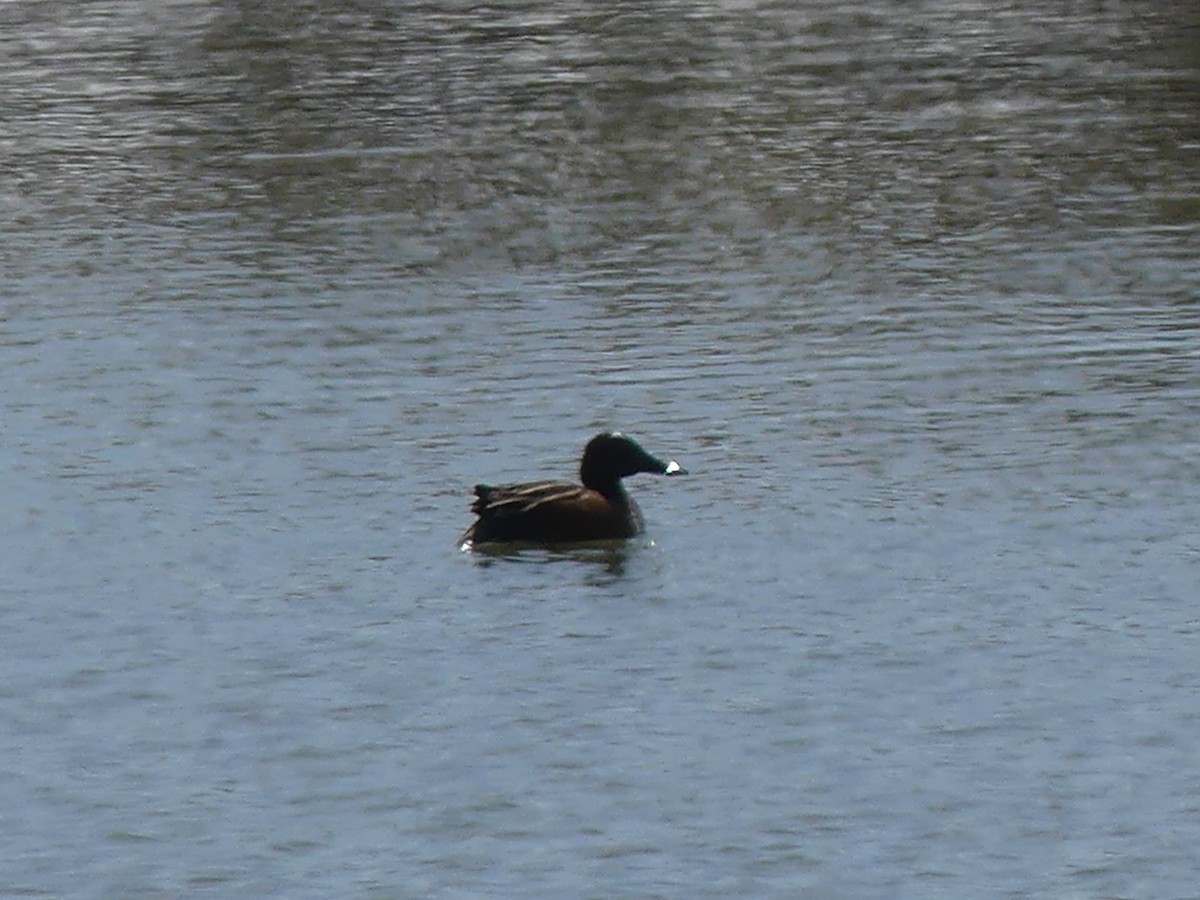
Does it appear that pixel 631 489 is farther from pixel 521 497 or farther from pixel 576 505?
pixel 521 497

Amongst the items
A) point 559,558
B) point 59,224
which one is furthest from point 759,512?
point 59,224

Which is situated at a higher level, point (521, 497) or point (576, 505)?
point (521, 497)

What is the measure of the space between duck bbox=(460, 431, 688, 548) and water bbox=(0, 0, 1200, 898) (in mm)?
271

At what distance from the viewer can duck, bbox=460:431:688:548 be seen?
19.7 metres

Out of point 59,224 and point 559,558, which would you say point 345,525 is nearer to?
point 559,558

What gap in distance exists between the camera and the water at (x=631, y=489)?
14.6 meters

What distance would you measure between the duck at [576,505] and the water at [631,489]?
27 cm

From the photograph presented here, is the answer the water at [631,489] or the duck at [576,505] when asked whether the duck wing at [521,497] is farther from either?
the water at [631,489]

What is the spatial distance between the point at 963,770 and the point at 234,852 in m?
3.65

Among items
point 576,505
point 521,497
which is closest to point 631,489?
point 576,505

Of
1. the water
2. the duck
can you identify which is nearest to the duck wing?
the duck

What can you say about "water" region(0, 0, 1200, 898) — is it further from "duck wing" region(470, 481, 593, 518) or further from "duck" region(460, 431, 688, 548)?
"duck wing" region(470, 481, 593, 518)

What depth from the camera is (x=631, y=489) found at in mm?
21875

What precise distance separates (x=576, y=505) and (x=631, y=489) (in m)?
1.95
